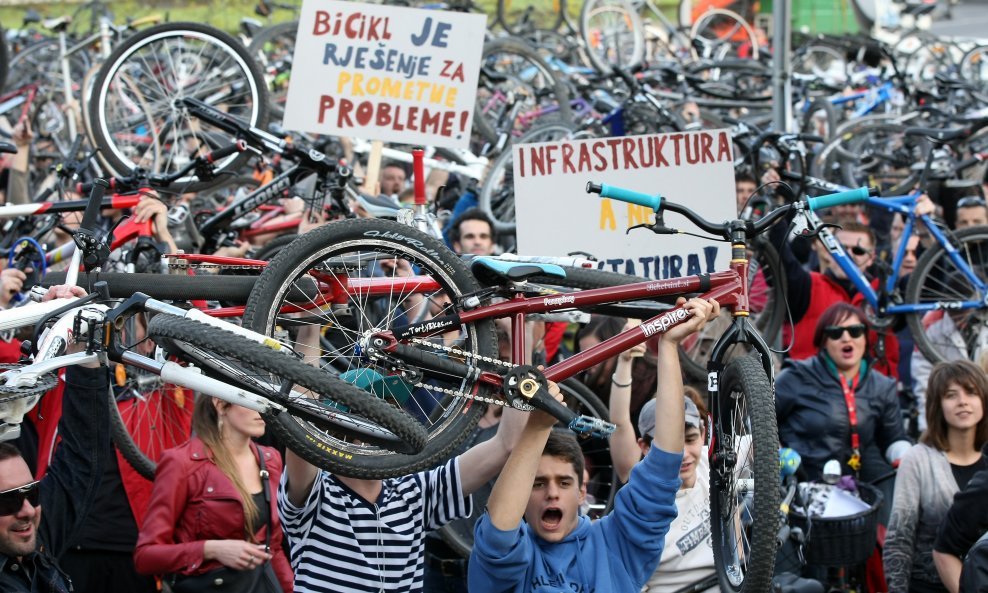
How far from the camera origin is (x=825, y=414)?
6750 millimetres

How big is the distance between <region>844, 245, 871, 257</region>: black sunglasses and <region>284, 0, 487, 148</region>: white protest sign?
10.4ft

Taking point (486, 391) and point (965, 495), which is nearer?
point (486, 391)

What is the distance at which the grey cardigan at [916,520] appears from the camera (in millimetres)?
5836

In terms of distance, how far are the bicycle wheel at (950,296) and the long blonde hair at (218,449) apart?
15.8 ft

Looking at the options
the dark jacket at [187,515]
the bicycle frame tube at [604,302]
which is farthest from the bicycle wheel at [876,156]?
the dark jacket at [187,515]

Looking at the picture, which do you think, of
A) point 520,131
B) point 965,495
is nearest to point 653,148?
point 965,495

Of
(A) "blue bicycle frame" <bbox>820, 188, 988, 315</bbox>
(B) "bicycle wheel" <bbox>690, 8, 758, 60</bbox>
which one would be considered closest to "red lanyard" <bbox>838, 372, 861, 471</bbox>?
(A) "blue bicycle frame" <bbox>820, 188, 988, 315</bbox>

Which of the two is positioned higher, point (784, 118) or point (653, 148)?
point (784, 118)

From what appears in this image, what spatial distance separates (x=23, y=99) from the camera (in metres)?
12.8

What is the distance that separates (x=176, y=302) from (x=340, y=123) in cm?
248

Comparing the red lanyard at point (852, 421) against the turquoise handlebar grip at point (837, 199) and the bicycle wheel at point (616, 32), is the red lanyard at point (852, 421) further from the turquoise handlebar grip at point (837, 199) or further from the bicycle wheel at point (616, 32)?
the bicycle wheel at point (616, 32)

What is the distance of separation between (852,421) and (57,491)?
13.1 feet

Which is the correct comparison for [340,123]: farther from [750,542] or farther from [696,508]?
[750,542]

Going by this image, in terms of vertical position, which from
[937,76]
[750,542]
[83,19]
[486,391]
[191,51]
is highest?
[83,19]
